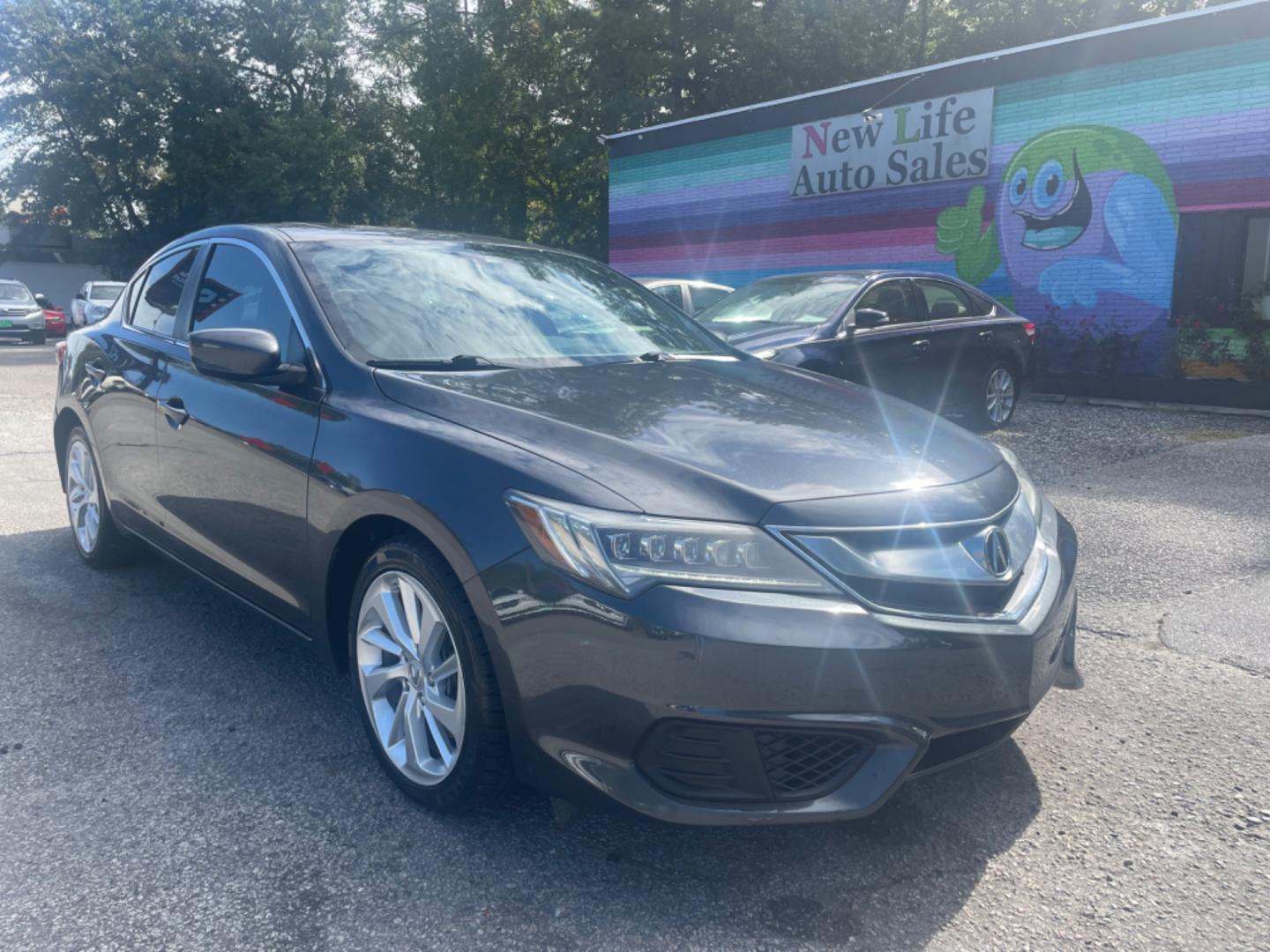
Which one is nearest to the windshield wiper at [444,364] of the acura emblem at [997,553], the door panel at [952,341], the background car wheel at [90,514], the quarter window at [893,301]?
the acura emblem at [997,553]

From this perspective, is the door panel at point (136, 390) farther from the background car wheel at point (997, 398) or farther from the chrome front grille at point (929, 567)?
the background car wheel at point (997, 398)

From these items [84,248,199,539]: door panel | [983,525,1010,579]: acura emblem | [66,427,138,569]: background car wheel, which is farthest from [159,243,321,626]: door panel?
[983,525,1010,579]: acura emblem

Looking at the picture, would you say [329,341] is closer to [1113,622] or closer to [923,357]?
[1113,622]

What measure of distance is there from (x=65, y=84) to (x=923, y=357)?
1286 inches

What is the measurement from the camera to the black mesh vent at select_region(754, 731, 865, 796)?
2262 millimetres

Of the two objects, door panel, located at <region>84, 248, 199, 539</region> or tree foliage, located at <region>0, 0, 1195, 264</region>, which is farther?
tree foliage, located at <region>0, 0, 1195, 264</region>

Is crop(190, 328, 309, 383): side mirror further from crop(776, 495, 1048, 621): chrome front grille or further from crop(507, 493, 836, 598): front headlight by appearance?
crop(776, 495, 1048, 621): chrome front grille

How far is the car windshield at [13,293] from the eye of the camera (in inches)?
1022

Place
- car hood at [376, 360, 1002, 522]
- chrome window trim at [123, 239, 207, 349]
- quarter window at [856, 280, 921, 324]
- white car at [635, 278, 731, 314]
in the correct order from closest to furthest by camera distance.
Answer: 1. car hood at [376, 360, 1002, 522]
2. chrome window trim at [123, 239, 207, 349]
3. quarter window at [856, 280, 921, 324]
4. white car at [635, 278, 731, 314]

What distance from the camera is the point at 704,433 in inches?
109

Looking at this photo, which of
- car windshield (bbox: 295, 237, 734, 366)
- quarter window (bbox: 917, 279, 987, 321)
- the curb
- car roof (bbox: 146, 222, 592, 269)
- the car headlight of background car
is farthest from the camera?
the curb

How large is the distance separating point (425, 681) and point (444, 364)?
100cm

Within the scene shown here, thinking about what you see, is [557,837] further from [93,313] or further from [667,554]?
[93,313]

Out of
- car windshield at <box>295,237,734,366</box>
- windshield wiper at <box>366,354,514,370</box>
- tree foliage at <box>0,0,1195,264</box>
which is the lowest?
windshield wiper at <box>366,354,514,370</box>
